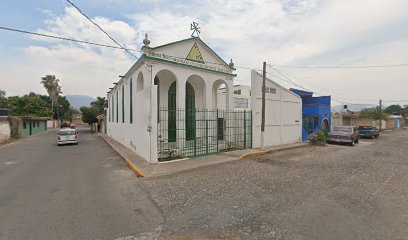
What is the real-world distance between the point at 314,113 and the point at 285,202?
16.7 meters

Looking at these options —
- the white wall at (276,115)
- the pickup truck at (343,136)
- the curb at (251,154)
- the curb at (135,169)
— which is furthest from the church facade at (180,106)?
the pickup truck at (343,136)

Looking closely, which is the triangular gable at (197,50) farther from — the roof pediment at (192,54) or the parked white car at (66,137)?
the parked white car at (66,137)

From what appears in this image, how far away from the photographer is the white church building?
9.50m

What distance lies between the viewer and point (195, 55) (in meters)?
13.0

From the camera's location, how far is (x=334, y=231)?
3572 mm

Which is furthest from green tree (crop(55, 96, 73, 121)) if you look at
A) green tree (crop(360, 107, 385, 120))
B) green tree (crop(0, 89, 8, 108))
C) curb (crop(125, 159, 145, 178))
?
green tree (crop(360, 107, 385, 120))

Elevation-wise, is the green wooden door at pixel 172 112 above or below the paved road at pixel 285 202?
above

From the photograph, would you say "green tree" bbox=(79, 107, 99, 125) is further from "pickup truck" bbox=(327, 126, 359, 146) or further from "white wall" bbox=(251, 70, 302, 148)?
"pickup truck" bbox=(327, 126, 359, 146)

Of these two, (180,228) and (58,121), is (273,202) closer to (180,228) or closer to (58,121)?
(180,228)

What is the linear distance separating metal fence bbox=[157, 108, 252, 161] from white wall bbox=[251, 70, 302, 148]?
63 cm

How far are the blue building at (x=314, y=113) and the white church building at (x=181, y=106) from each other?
4055 mm

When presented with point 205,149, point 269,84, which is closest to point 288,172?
point 205,149

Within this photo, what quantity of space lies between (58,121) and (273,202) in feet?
213

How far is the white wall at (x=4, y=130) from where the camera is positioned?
19.8m
